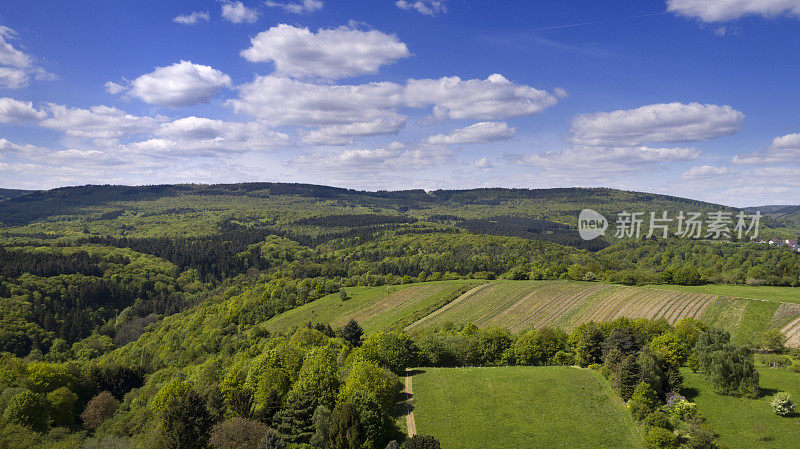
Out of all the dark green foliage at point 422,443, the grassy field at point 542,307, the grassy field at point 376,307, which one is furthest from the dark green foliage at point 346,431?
the grassy field at point 376,307

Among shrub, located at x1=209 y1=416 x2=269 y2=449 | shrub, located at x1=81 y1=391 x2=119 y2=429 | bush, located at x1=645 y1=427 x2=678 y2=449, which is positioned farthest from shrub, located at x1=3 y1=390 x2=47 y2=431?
bush, located at x1=645 y1=427 x2=678 y2=449

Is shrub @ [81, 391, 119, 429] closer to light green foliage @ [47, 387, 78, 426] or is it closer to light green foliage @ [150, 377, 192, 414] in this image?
light green foliage @ [47, 387, 78, 426]

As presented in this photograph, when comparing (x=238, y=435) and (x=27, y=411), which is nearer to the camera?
(x=238, y=435)

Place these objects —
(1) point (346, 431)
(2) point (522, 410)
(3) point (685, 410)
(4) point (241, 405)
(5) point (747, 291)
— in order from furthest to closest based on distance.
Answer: (5) point (747, 291) → (2) point (522, 410) → (4) point (241, 405) → (3) point (685, 410) → (1) point (346, 431)

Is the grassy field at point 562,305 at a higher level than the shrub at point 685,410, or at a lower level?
lower

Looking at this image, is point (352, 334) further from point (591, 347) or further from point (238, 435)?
point (591, 347)

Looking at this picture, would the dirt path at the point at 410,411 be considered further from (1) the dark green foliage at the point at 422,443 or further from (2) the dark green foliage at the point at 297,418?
(2) the dark green foliage at the point at 297,418

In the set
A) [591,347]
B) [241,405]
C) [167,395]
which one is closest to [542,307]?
[591,347]
